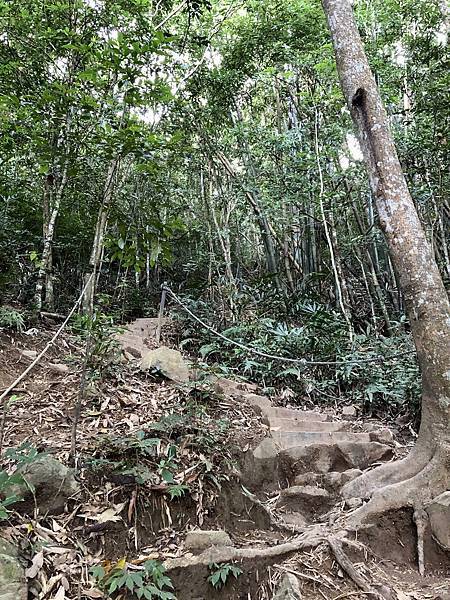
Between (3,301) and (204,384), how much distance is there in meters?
3.17

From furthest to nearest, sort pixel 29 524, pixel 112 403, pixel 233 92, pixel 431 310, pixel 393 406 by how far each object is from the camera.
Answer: pixel 233 92
pixel 393 406
pixel 112 403
pixel 431 310
pixel 29 524

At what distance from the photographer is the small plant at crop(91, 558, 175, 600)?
195cm

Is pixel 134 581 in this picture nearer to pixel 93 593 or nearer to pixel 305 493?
pixel 93 593

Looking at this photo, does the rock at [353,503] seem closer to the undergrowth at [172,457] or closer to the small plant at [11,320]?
the undergrowth at [172,457]

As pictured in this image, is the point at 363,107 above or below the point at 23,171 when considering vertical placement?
below

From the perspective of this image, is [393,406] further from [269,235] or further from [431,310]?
[269,235]

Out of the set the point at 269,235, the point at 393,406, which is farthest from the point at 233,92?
the point at 393,406

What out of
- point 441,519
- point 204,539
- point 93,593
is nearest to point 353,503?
point 441,519

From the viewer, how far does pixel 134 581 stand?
197 cm

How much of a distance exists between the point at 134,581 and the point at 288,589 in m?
0.76

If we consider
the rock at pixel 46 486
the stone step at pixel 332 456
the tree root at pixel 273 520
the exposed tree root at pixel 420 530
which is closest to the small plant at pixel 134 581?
the rock at pixel 46 486

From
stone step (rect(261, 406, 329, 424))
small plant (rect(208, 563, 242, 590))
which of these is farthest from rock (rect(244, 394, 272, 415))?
small plant (rect(208, 563, 242, 590))

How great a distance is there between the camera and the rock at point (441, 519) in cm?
268

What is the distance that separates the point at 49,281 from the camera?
591 cm
